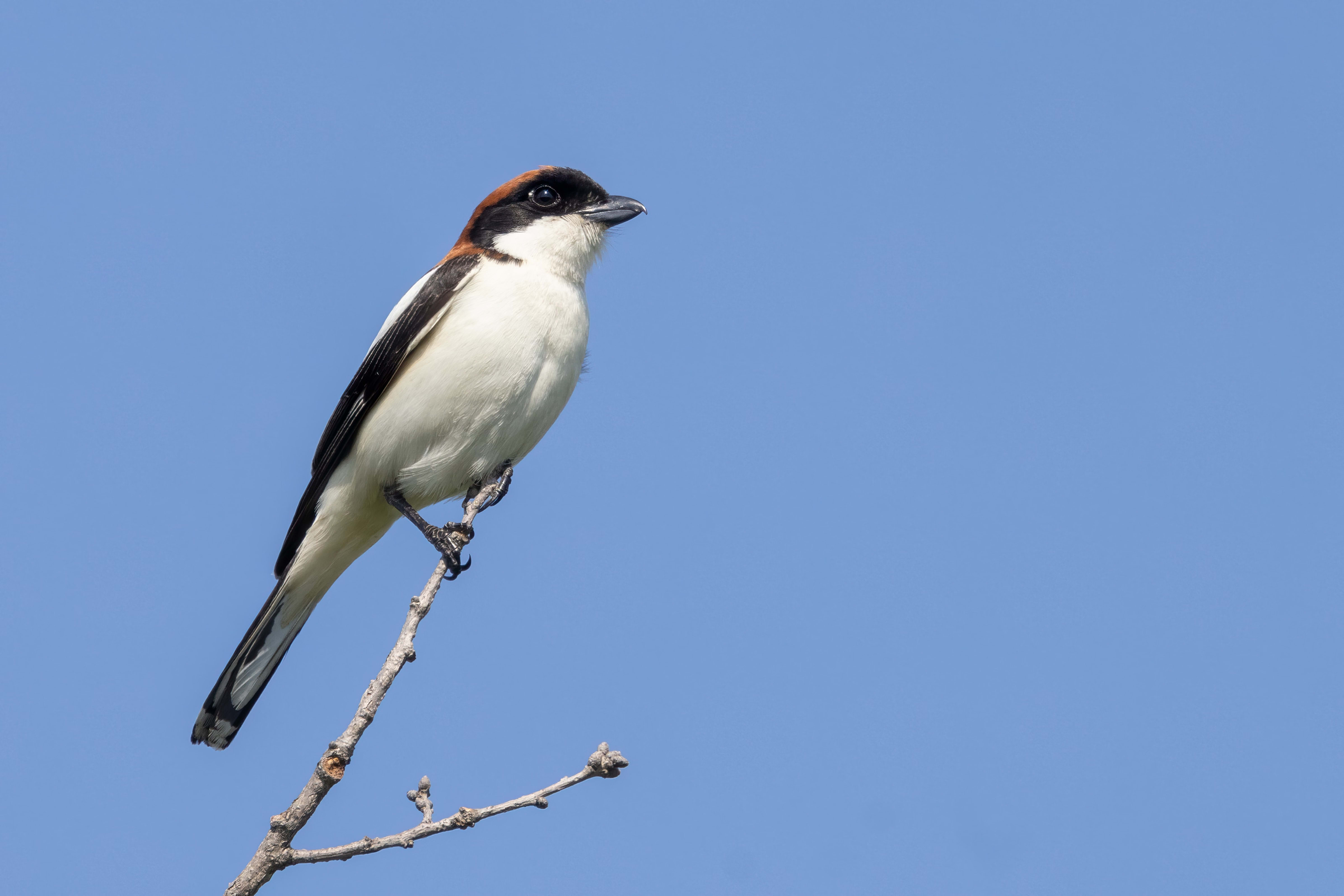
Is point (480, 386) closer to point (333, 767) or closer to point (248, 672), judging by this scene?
point (248, 672)

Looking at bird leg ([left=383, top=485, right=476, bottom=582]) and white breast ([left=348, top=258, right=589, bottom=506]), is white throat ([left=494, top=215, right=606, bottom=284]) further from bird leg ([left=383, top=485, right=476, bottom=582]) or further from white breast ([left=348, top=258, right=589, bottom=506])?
bird leg ([left=383, top=485, right=476, bottom=582])

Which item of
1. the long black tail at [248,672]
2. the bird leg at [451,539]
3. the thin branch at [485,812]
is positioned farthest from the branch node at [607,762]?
the long black tail at [248,672]

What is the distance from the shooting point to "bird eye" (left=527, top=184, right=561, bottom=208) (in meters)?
6.85

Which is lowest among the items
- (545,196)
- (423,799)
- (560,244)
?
(423,799)

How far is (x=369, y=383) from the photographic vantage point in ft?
21.1

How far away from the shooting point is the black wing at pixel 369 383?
6.26 m

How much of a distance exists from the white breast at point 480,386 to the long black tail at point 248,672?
0.80 metres

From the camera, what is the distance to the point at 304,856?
3.78 m

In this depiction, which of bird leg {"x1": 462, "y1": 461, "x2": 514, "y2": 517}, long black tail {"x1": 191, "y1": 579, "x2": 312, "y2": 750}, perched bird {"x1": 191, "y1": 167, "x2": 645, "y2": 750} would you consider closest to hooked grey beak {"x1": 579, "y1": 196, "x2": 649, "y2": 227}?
perched bird {"x1": 191, "y1": 167, "x2": 645, "y2": 750}

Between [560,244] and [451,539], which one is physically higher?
[560,244]

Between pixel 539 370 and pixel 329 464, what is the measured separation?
1405 millimetres

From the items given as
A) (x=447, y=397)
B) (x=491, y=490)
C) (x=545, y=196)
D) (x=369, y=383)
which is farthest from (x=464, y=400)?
(x=545, y=196)

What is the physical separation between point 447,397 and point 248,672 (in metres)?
1.72

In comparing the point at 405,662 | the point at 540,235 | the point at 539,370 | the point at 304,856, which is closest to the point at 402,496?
the point at 539,370
